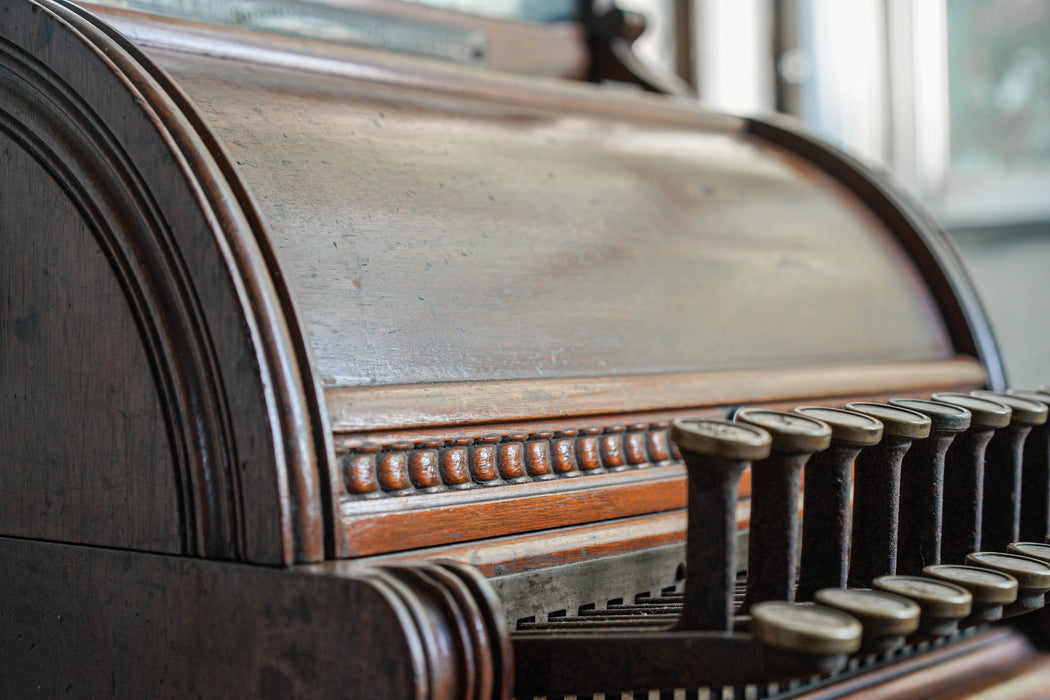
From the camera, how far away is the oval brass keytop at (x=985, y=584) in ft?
2.71

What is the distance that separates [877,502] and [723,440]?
0.81 feet

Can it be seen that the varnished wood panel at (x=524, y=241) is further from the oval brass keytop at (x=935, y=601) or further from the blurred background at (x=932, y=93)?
the blurred background at (x=932, y=93)

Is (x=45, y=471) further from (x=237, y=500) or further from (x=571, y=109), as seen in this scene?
(x=571, y=109)

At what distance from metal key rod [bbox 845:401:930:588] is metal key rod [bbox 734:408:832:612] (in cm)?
10

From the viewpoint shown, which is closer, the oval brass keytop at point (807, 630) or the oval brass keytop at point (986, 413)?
the oval brass keytop at point (807, 630)

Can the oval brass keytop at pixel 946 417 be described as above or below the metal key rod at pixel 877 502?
above

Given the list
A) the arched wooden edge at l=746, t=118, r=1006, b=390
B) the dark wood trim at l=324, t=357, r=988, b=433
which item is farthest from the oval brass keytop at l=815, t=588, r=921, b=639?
the arched wooden edge at l=746, t=118, r=1006, b=390

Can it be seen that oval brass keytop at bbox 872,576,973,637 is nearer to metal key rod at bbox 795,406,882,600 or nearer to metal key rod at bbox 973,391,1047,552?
metal key rod at bbox 795,406,882,600

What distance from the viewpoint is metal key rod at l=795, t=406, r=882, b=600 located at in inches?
35.3

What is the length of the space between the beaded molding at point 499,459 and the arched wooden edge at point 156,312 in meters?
0.05

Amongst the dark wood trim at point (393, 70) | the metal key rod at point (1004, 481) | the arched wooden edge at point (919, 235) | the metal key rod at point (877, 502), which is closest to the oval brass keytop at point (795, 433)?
the metal key rod at point (877, 502)

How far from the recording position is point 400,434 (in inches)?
35.3

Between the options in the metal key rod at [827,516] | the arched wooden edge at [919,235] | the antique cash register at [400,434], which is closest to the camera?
the antique cash register at [400,434]

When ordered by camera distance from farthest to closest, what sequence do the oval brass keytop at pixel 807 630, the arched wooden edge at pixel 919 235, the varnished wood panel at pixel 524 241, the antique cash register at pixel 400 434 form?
the arched wooden edge at pixel 919 235, the varnished wood panel at pixel 524 241, the antique cash register at pixel 400 434, the oval brass keytop at pixel 807 630
